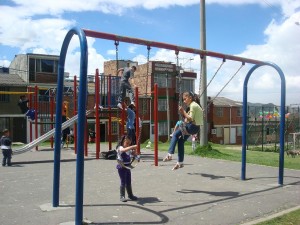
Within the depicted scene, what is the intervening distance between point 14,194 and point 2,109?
111ft

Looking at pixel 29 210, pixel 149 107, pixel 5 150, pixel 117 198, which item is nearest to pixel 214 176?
pixel 117 198

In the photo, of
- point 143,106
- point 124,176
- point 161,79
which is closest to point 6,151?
point 124,176

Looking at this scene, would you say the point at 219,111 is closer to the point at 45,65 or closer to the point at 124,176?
the point at 45,65

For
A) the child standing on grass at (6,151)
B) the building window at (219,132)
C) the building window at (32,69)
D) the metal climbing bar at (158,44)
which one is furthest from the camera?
the building window at (219,132)

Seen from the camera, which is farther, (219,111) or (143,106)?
(219,111)

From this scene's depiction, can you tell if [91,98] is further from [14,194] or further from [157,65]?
[14,194]

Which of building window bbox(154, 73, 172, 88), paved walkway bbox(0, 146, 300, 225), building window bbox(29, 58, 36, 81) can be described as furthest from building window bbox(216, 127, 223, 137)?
paved walkway bbox(0, 146, 300, 225)

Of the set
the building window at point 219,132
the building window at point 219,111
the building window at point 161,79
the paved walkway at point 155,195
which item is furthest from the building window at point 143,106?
the building window at point 219,132

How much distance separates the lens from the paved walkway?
572 cm

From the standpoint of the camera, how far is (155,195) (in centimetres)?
726

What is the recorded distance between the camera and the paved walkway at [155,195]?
A: 5.72 m

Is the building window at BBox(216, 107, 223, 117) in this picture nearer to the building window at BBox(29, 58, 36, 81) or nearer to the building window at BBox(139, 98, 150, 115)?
the building window at BBox(139, 98, 150, 115)

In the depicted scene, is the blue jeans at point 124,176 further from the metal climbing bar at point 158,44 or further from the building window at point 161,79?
the building window at point 161,79

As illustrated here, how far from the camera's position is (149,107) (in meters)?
46.2
